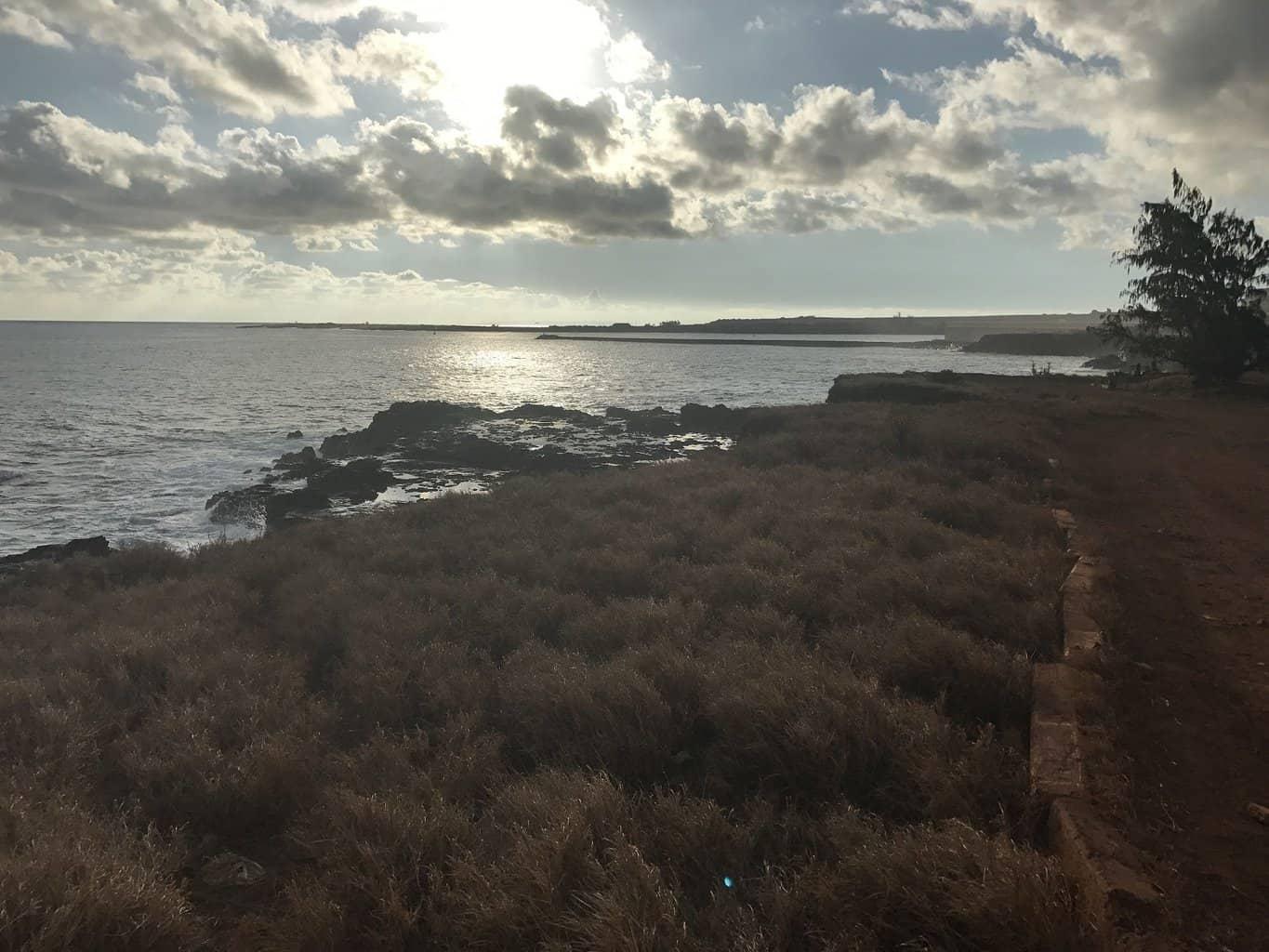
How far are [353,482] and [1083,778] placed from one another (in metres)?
24.7

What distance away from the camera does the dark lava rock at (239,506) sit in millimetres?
21625

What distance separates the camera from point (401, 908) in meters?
3.94

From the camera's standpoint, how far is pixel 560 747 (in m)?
5.76

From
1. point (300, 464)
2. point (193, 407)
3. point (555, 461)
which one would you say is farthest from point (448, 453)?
point (193, 407)

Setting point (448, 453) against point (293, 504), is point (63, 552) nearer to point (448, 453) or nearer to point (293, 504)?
point (293, 504)

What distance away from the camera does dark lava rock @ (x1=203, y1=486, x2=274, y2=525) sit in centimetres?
2162

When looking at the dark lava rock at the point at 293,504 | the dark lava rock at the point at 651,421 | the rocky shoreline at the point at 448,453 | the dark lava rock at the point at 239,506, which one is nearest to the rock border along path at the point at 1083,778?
the rocky shoreline at the point at 448,453

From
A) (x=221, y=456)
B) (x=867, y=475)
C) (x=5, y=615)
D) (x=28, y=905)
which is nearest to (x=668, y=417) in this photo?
(x=221, y=456)

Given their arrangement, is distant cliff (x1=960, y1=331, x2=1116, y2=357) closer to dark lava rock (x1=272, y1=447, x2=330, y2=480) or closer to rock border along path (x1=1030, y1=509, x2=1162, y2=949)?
dark lava rock (x1=272, y1=447, x2=330, y2=480)

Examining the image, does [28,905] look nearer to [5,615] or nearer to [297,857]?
[297,857]

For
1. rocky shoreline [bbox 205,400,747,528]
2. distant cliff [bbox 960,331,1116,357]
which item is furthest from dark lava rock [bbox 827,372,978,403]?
distant cliff [bbox 960,331,1116,357]

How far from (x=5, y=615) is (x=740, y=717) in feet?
38.9

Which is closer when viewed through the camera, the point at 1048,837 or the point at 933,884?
→ the point at 933,884

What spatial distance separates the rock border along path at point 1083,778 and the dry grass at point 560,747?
7.1 inches
